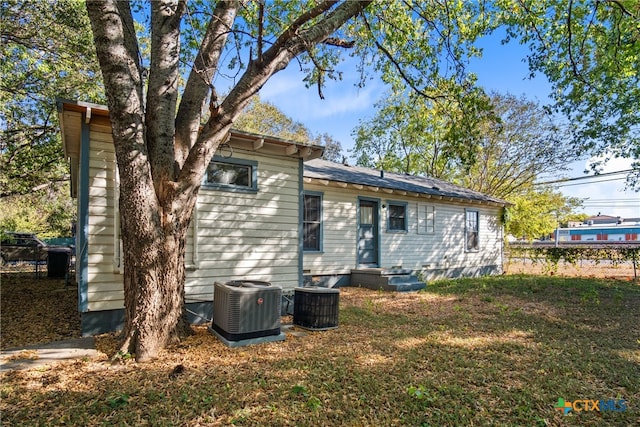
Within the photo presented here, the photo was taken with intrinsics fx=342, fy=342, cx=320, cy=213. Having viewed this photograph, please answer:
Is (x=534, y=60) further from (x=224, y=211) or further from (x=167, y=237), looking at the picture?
(x=167, y=237)

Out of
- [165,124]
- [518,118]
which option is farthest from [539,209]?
[165,124]

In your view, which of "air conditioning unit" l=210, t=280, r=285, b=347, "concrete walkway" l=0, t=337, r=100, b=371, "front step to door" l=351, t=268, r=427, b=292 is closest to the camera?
"concrete walkway" l=0, t=337, r=100, b=371

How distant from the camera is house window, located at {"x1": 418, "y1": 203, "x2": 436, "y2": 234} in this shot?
38.9 ft

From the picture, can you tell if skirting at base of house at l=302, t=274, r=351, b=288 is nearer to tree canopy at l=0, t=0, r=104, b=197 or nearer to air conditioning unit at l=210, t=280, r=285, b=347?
air conditioning unit at l=210, t=280, r=285, b=347

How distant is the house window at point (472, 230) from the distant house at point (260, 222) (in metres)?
2.07

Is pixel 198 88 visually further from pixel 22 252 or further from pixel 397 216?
pixel 22 252

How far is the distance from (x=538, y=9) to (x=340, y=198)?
6.19 meters

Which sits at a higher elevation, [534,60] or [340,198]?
[534,60]

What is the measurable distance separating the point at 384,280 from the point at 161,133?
22.9 ft

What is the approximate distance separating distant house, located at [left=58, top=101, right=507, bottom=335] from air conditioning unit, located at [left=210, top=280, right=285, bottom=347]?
1.28m

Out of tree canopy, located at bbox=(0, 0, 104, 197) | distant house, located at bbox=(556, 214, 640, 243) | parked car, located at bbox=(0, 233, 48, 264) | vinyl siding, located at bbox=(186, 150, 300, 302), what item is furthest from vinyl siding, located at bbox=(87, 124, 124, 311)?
distant house, located at bbox=(556, 214, 640, 243)

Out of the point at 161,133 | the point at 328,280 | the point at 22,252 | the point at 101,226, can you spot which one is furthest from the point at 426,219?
the point at 22,252

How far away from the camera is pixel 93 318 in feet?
15.9

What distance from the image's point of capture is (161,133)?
4.25 m
